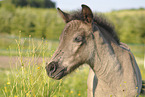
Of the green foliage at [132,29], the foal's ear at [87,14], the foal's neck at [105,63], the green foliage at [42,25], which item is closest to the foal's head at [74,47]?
the foal's ear at [87,14]

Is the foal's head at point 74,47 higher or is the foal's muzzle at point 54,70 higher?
the foal's head at point 74,47

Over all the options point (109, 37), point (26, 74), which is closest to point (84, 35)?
point (109, 37)

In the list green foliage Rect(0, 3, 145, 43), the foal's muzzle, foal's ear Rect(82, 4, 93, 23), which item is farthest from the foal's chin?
green foliage Rect(0, 3, 145, 43)

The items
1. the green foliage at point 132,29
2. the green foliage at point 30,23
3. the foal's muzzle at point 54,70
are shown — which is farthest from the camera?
the green foliage at point 132,29

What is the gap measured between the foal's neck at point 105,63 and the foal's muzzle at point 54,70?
1.73ft

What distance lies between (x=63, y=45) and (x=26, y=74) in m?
1.02

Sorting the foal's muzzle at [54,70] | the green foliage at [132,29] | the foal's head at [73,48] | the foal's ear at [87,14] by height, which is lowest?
the green foliage at [132,29]

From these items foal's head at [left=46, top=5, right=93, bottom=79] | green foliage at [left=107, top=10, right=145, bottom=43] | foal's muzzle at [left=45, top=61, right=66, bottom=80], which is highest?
foal's head at [left=46, top=5, right=93, bottom=79]

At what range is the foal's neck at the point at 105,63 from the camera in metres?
2.45

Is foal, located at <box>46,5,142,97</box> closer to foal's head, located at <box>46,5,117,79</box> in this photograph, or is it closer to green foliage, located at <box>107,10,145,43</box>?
foal's head, located at <box>46,5,117,79</box>

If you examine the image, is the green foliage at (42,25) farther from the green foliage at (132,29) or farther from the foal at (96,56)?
the foal at (96,56)

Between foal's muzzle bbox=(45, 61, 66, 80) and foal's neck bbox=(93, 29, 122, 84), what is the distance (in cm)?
53

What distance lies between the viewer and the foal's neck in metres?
2.45

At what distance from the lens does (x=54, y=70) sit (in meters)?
2.21
